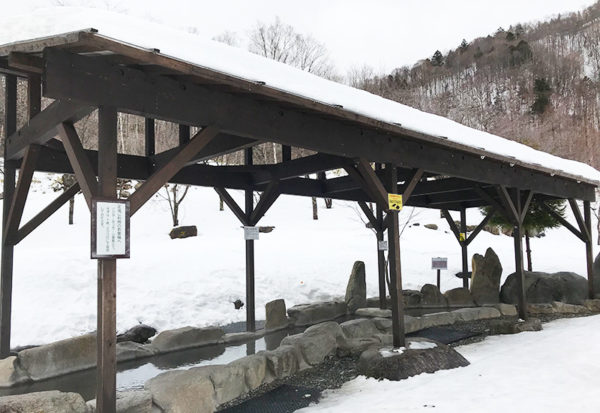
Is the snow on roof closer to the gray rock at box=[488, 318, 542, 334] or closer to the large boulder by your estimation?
the gray rock at box=[488, 318, 542, 334]

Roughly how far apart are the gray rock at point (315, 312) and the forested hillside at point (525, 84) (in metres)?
14.9

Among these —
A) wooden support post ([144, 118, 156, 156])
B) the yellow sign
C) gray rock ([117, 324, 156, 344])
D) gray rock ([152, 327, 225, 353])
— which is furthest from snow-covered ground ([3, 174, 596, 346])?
the yellow sign

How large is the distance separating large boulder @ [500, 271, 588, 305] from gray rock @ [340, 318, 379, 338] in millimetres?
5829

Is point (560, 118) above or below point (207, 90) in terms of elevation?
above

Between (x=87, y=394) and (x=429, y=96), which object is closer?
(x=87, y=394)

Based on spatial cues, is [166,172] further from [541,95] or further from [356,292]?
[541,95]

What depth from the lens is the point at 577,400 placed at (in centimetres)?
416

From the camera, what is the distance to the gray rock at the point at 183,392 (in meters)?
4.16

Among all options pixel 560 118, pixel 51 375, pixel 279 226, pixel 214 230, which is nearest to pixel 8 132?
pixel 51 375

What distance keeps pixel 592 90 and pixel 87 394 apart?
1667 inches

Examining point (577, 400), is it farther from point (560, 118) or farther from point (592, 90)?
point (592, 90)

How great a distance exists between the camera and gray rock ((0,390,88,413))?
328cm

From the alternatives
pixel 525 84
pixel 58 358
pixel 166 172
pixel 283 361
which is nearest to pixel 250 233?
pixel 283 361

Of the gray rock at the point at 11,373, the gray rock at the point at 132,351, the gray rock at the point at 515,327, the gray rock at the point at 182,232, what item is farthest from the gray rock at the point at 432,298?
the gray rock at the point at 182,232
